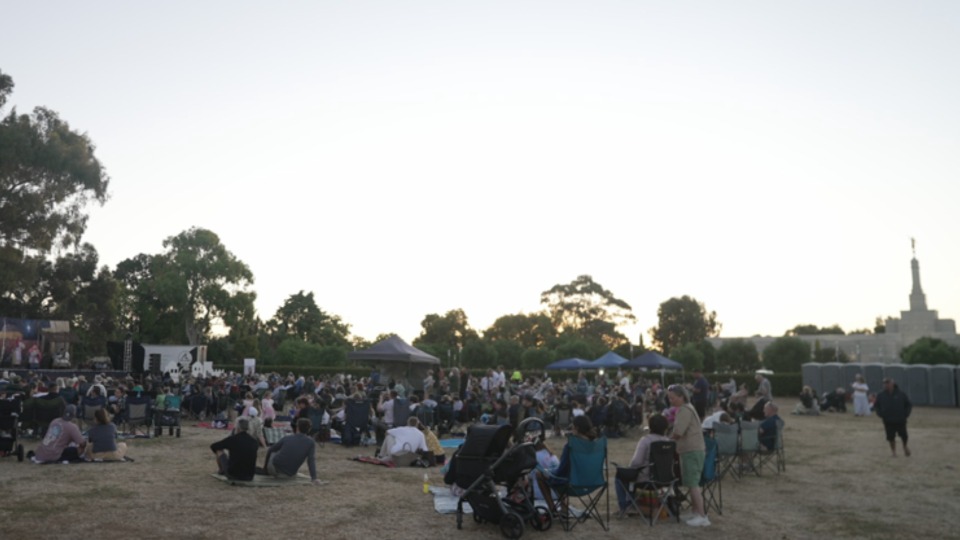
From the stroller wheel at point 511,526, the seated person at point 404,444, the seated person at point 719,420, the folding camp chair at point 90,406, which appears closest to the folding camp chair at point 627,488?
the stroller wheel at point 511,526

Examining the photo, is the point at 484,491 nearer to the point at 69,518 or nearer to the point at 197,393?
the point at 69,518

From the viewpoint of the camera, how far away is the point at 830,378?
3169 cm

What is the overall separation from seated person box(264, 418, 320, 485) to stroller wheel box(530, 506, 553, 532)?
3.55 metres

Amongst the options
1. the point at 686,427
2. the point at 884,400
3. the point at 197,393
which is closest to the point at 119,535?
the point at 686,427

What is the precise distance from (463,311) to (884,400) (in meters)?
51.4

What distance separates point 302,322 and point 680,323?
34.0 meters

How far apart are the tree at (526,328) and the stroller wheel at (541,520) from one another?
182 feet

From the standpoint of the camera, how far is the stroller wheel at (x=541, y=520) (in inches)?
277

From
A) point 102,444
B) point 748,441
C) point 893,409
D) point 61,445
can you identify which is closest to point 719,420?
point 748,441

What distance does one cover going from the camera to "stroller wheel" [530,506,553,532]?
704cm

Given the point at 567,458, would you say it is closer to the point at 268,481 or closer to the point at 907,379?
the point at 268,481

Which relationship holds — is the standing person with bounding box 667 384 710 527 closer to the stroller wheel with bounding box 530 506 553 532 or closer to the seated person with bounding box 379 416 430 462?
the stroller wheel with bounding box 530 506 553 532

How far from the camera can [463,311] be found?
2498 inches

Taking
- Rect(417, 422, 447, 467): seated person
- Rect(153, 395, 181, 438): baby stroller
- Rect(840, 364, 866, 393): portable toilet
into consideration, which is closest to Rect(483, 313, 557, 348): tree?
Rect(840, 364, 866, 393): portable toilet
